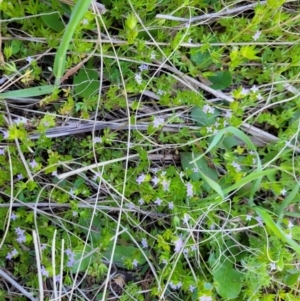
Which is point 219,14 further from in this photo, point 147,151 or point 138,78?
point 147,151

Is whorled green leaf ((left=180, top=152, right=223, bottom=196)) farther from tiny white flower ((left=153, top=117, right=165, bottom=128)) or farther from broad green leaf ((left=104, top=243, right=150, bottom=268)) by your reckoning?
broad green leaf ((left=104, top=243, right=150, bottom=268))

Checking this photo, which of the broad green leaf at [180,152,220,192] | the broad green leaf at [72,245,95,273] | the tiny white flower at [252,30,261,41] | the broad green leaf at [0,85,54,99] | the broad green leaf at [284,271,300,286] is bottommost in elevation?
the broad green leaf at [284,271,300,286]

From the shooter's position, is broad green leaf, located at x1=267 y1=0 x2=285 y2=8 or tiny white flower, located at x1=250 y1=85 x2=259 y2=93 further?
tiny white flower, located at x1=250 y1=85 x2=259 y2=93

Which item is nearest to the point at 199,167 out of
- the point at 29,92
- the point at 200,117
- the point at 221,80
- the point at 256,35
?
the point at 200,117

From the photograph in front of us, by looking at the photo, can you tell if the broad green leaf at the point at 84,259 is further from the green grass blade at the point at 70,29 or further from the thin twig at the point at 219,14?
the thin twig at the point at 219,14

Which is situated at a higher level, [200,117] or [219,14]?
[219,14]

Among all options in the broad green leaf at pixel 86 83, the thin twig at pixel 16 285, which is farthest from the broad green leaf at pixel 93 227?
the broad green leaf at pixel 86 83

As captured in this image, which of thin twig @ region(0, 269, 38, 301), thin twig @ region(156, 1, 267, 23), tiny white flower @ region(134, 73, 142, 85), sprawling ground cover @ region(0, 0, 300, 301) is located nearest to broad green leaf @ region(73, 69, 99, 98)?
sprawling ground cover @ region(0, 0, 300, 301)

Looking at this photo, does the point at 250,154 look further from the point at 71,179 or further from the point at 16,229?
the point at 16,229
